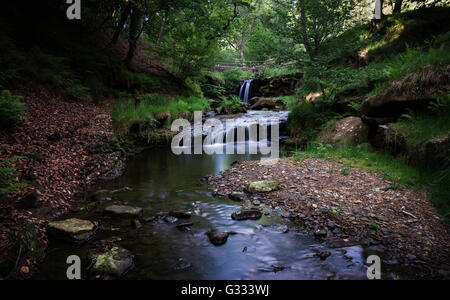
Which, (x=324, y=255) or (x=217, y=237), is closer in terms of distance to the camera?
(x=324, y=255)

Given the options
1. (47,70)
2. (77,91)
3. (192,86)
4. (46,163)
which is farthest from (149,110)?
(192,86)

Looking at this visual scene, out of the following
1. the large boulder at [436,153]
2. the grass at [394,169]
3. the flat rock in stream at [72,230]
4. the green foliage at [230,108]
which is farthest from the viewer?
the green foliage at [230,108]

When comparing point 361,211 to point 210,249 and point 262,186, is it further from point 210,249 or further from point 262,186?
point 210,249

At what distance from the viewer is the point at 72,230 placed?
3297 mm

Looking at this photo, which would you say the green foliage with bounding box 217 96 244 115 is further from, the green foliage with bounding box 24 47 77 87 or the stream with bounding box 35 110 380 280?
the stream with bounding box 35 110 380 280

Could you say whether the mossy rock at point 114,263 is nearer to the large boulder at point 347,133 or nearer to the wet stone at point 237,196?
the wet stone at point 237,196

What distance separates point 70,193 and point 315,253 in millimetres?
4418

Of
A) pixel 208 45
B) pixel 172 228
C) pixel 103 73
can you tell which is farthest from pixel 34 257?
pixel 208 45

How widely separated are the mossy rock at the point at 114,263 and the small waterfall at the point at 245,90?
19.1 metres

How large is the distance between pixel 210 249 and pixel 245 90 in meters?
20.0

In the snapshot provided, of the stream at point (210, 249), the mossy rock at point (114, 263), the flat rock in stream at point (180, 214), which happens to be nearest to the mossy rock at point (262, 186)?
the stream at point (210, 249)

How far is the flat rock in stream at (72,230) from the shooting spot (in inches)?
128

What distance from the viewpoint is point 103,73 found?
10.2 m

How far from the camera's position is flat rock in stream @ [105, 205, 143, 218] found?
3.93m
